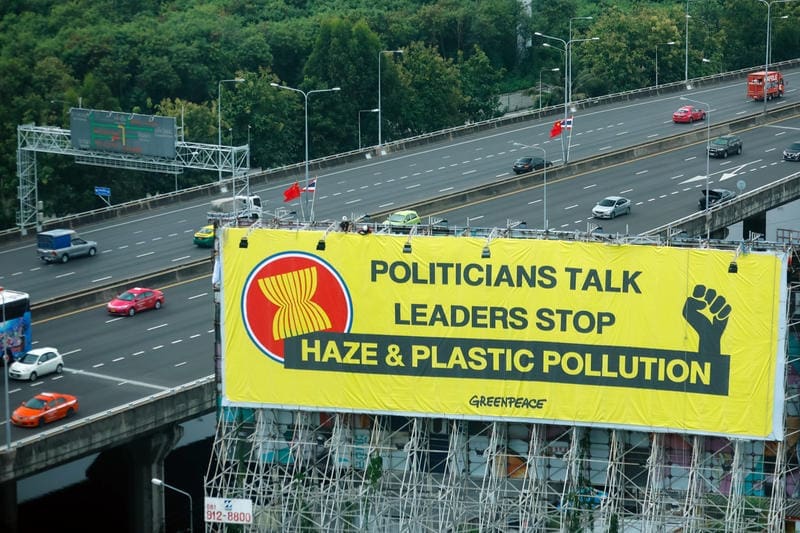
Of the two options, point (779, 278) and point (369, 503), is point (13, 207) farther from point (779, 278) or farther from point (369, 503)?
point (779, 278)

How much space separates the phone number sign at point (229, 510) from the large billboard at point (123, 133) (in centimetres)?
5046

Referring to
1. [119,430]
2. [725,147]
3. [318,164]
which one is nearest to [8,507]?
[119,430]

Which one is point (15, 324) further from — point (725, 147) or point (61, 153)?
point (725, 147)

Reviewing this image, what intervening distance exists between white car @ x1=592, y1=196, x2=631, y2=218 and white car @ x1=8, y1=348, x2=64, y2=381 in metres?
39.5

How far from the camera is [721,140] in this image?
126 metres

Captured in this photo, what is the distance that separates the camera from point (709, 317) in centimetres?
6469

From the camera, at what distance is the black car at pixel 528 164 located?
122 meters

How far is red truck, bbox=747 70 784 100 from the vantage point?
479 ft

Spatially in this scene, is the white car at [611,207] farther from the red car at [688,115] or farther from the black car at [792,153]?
the red car at [688,115]

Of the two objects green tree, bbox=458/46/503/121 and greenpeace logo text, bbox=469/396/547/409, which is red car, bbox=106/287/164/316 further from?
green tree, bbox=458/46/503/121

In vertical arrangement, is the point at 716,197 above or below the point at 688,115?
below

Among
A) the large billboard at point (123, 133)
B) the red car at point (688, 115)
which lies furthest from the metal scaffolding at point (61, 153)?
the red car at point (688, 115)

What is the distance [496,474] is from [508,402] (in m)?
2.90

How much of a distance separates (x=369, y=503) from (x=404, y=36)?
12143 centimetres
